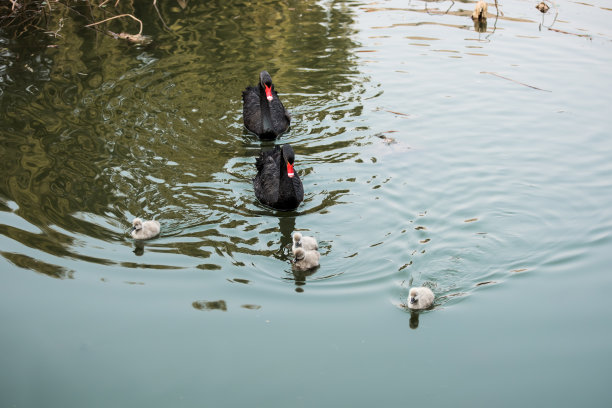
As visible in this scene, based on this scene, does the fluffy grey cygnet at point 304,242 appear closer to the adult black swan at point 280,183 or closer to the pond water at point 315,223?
the pond water at point 315,223

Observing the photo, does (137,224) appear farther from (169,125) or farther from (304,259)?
(169,125)

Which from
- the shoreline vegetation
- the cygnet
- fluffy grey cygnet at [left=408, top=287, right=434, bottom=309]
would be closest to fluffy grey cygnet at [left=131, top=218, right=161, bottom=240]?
fluffy grey cygnet at [left=408, top=287, right=434, bottom=309]

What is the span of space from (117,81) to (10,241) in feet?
15.0

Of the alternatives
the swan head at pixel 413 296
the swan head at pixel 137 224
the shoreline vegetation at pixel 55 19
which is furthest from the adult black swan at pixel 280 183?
the shoreline vegetation at pixel 55 19

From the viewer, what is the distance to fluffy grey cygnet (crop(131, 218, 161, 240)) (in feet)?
22.2

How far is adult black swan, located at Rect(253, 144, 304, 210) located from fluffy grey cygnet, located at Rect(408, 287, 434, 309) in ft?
7.36

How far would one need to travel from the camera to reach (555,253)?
6.87 meters

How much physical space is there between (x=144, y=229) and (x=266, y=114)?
3153 millimetres

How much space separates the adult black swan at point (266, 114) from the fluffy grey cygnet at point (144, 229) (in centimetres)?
291

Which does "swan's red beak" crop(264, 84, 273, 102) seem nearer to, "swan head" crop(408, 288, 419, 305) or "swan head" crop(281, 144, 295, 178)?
"swan head" crop(281, 144, 295, 178)

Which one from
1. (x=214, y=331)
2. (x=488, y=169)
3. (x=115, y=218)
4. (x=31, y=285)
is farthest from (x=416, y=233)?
(x=31, y=285)

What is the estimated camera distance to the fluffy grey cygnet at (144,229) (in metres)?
6.78

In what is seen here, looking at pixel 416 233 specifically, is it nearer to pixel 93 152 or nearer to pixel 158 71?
pixel 93 152

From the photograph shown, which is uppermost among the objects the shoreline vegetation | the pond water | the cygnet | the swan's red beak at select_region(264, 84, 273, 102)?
the cygnet
